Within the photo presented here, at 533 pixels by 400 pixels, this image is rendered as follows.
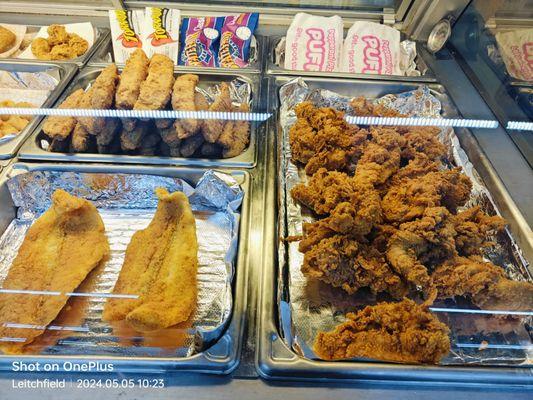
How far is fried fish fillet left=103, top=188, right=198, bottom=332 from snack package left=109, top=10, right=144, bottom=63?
4.62ft

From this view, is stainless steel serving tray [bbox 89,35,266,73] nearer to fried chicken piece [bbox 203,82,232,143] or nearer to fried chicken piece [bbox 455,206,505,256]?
fried chicken piece [bbox 203,82,232,143]

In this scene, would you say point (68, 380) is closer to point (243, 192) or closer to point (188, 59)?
point (243, 192)

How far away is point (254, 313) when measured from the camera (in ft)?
4.22

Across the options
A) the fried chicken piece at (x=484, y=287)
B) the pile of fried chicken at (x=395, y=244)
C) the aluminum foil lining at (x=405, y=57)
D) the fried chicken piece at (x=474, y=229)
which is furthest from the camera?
the aluminum foil lining at (x=405, y=57)

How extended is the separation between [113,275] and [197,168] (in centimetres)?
59

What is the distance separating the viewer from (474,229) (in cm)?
148

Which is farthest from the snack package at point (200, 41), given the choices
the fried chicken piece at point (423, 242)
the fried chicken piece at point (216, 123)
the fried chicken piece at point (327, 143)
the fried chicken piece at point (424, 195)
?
the fried chicken piece at point (423, 242)

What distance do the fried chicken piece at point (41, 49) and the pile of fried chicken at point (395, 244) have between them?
189 centimetres

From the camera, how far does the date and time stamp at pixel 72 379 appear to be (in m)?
1.07

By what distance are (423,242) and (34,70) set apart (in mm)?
2423

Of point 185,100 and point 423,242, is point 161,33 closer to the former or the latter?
point 185,100

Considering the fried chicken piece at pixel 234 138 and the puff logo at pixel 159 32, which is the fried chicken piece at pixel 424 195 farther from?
the puff logo at pixel 159 32

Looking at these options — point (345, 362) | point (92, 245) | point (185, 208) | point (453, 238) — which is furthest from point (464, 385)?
point (92, 245)

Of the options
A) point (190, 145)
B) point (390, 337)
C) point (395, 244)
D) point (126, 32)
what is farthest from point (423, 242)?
point (126, 32)
